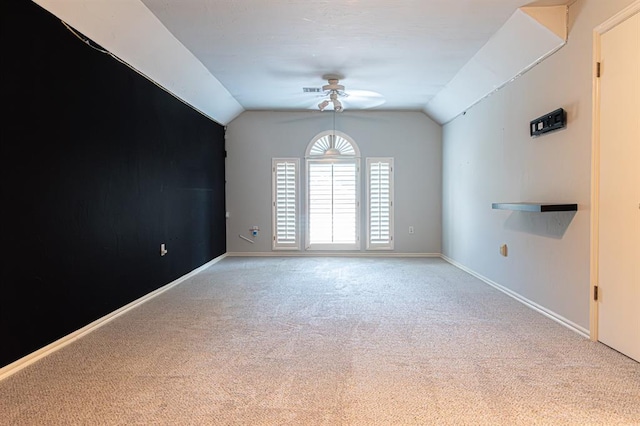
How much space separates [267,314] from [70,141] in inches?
81.9

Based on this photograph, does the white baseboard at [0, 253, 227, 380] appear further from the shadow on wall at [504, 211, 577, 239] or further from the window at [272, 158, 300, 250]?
the shadow on wall at [504, 211, 577, 239]

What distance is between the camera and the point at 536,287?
3461 millimetres

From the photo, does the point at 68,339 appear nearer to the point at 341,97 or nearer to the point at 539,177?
the point at 539,177

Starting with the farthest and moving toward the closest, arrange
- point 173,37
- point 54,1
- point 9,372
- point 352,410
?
point 173,37, point 54,1, point 9,372, point 352,410

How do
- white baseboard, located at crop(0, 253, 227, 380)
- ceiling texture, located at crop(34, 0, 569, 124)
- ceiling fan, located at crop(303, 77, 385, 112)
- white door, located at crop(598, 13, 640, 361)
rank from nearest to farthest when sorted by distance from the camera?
white baseboard, located at crop(0, 253, 227, 380)
white door, located at crop(598, 13, 640, 361)
ceiling texture, located at crop(34, 0, 569, 124)
ceiling fan, located at crop(303, 77, 385, 112)

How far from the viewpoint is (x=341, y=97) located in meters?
5.59

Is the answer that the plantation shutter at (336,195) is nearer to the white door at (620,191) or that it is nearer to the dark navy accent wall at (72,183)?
the dark navy accent wall at (72,183)

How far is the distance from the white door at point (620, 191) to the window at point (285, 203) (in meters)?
4.78

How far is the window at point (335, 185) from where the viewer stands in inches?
263

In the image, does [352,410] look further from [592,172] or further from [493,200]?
[493,200]

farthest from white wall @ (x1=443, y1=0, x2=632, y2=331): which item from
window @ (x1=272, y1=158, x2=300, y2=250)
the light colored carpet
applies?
window @ (x1=272, y1=158, x2=300, y2=250)

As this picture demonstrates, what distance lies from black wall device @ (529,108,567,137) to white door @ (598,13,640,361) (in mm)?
398

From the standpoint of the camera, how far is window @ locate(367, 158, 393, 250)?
6.68 metres

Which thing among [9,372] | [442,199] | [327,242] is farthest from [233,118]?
[9,372]
